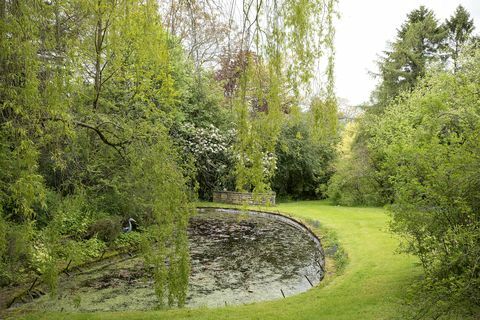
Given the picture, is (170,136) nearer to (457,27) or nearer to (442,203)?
(442,203)

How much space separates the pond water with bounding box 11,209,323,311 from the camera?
731 centimetres

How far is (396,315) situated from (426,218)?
52.6 inches

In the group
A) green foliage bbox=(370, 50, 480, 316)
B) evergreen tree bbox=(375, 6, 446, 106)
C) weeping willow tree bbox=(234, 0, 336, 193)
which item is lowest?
green foliage bbox=(370, 50, 480, 316)

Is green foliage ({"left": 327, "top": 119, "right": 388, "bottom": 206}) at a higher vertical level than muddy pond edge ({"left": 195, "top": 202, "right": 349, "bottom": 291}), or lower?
higher

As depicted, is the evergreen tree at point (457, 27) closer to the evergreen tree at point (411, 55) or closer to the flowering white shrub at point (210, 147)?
the evergreen tree at point (411, 55)

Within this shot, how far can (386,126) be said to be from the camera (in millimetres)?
17719

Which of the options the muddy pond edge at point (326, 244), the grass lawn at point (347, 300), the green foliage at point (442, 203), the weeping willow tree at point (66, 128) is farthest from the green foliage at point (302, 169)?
the weeping willow tree at point (66, 128)

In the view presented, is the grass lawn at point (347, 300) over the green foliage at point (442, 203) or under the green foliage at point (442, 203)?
under

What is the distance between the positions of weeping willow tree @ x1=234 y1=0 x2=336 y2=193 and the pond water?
1499 millimetres

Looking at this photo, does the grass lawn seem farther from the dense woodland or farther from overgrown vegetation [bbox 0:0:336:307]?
overgrown vegetation [bbox 0:0:336:307]

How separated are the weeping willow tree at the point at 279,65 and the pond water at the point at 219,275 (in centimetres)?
150

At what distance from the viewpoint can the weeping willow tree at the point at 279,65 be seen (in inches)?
132

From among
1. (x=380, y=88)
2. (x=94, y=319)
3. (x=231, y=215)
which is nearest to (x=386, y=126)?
(x=380, y=88)

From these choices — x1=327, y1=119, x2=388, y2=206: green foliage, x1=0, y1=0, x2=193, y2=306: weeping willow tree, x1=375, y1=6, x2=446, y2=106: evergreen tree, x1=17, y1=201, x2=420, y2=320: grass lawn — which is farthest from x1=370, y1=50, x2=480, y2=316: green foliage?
x1=375, y1=6, x2=446, y2=106: evergreen tree
